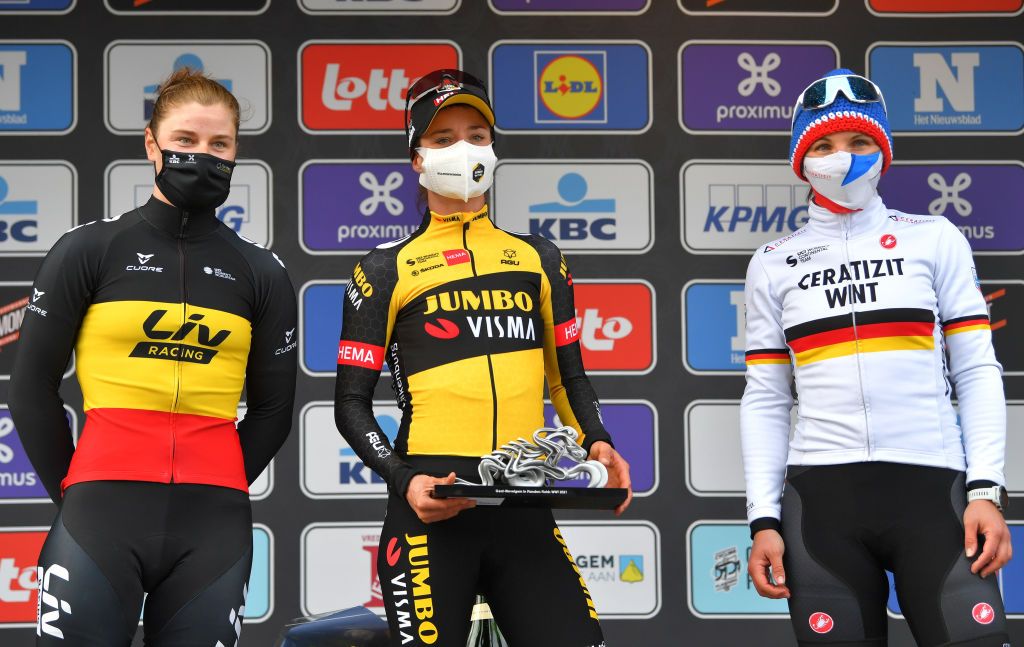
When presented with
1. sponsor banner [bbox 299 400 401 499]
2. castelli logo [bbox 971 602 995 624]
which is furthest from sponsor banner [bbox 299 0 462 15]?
castelli logo [bbox 971 602 995 624]

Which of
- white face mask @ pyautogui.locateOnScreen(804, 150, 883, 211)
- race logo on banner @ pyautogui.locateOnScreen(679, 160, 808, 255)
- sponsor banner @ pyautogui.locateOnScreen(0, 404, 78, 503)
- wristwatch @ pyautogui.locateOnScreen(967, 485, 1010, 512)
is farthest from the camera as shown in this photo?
race logo on banner @ pyautogui.locateOnScreen(679, 160, 808, 255)

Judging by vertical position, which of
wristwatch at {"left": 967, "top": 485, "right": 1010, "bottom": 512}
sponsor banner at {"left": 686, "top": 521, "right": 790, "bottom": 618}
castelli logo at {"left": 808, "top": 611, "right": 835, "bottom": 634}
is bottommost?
sponsor banner at {"left": 686, "top": 521, "right": 790, "bottom": 618}

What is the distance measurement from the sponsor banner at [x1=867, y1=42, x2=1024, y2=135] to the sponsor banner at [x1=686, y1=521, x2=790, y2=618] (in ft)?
4.44

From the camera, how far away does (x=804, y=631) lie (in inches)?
75.0

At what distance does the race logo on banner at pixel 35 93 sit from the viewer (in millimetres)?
3334

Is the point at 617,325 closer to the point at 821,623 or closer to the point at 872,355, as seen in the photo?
the point at 872,355

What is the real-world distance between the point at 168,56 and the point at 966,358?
2.47 m

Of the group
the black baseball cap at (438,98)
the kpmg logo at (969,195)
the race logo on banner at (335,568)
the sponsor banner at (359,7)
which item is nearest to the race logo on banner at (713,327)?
the kpmg logo at (969,195)

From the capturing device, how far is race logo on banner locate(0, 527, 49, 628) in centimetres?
328

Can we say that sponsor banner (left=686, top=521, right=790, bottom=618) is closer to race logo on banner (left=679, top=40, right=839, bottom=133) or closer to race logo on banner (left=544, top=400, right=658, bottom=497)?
race logo on banner (left=544, top=400, right=658, bottom=497)

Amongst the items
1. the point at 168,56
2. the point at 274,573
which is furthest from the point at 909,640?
the point at 168,56

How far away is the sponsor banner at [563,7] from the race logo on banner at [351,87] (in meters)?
0.25

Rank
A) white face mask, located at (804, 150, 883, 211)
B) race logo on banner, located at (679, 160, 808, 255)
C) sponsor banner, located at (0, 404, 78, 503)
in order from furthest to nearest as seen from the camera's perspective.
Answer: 1. race logo on banner, located at (679, 160, 808, 255)
2. sponsor banner, located at (0, 404, 78, 503)
3. white face mask, located at (804, 150, 883, 211)

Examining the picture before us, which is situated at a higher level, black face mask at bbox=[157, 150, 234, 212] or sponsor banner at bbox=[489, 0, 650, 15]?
sponsor banner at bbox=[489, 0, 650, 15]
